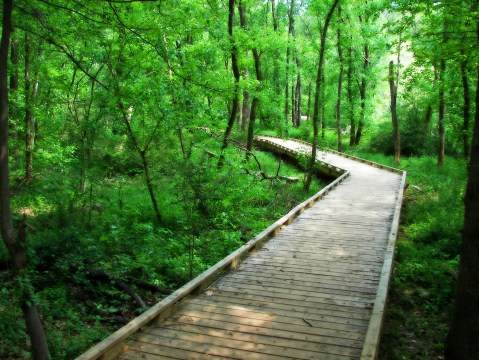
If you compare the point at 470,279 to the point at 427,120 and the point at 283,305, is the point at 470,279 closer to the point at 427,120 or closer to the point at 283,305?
the point at 283,305

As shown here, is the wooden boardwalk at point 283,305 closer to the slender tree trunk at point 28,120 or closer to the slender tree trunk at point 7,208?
the slender tree trunk at point 7,208

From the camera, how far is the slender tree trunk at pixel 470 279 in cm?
409

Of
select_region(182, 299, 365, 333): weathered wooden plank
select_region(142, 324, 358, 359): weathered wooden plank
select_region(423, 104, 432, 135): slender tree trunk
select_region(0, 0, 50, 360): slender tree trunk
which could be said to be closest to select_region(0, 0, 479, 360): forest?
select_region(0, 0, 50, 360): slender tree trunk

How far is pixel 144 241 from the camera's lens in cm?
982

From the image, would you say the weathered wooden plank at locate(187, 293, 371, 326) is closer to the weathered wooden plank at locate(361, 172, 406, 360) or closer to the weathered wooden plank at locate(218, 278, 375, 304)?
the weathered wooden plank at locate(361, 172, 406, 360)

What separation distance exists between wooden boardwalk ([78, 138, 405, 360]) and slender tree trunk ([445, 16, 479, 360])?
865 mm

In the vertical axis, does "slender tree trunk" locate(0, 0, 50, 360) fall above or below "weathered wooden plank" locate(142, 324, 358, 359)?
above

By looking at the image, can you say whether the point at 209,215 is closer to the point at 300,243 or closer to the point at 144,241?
the point at 144,241

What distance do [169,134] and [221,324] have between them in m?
8.66

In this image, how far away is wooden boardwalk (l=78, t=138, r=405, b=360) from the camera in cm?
429

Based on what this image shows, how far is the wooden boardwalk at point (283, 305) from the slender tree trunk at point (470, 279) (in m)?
0.86

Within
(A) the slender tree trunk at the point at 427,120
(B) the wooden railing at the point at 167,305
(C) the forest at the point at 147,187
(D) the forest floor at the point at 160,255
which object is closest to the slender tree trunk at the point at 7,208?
(C) the forest at the point at 147,187

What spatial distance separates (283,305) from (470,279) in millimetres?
2340

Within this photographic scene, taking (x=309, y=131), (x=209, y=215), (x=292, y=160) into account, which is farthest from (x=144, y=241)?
(x=309, y=131)
